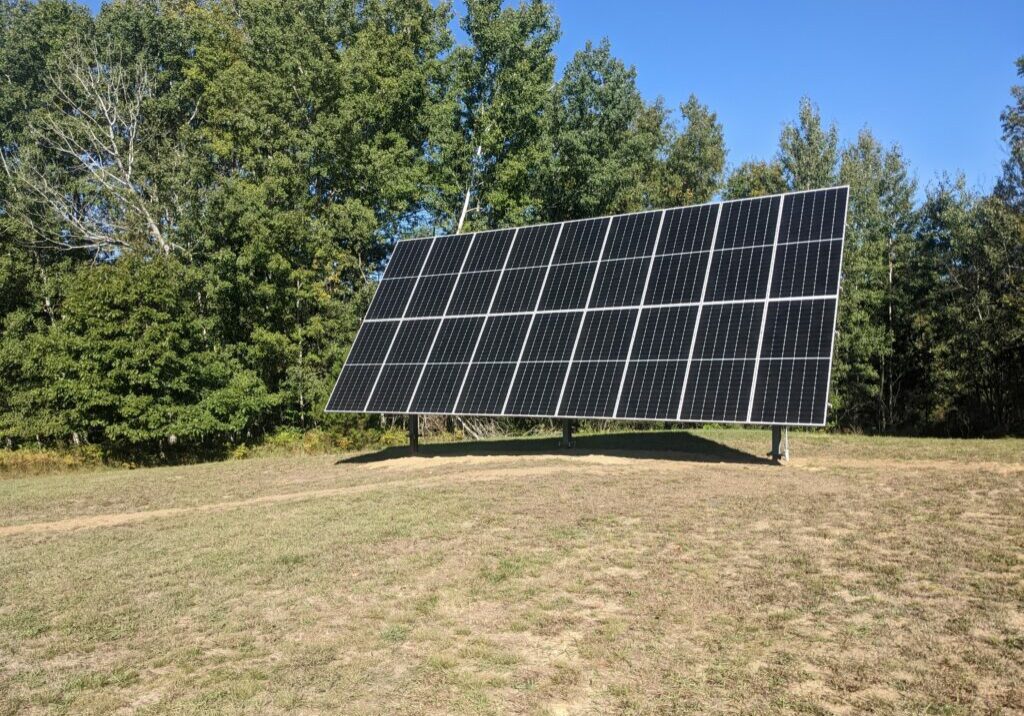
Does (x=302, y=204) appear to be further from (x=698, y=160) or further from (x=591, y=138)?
(x=698, y=160)

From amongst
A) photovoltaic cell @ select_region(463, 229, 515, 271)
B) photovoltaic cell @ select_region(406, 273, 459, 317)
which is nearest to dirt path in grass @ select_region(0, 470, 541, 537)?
photovoltaic cell @ select_region(406, 273, 459, 317)

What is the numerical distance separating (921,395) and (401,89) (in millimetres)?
34700

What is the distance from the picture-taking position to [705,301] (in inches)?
814

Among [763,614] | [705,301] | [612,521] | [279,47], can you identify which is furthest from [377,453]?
[279,47]

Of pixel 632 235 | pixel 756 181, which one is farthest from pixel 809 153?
pixel 632 235

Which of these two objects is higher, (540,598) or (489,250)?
(489,250)

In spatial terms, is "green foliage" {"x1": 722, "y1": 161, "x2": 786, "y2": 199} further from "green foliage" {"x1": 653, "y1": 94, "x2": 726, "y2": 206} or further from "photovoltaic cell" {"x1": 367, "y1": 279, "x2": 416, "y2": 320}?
"photovoltaic cell" {"x1": 367, "y1": 279, "x2": 416, "y2": 320}

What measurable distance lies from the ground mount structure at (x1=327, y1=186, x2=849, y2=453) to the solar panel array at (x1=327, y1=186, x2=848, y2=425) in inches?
1.7

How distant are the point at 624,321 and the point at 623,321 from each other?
0.03 metres

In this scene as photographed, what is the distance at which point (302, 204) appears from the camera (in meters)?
37.2

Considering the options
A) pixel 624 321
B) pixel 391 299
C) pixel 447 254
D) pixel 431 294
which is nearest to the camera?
pixel 624 321

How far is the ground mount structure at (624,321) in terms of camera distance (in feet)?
61.2

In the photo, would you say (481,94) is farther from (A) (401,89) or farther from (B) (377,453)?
(B) (377,453)

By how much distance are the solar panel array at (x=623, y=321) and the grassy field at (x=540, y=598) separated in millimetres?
2278
